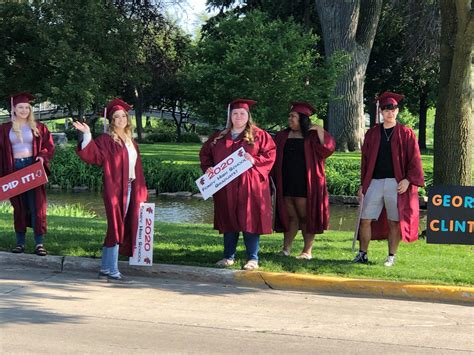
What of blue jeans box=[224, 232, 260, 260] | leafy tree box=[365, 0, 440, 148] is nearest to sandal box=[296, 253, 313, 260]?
blue jeans box=[224, 232, 260, 260]

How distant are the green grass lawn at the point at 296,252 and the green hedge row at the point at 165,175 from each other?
26.4 ft

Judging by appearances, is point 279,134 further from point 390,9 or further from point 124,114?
point 390,9

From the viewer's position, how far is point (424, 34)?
98.2 ft

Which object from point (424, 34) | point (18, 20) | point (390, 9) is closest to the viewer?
point (18, 20)

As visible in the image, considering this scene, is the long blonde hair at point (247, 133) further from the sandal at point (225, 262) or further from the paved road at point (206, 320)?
the paved road at point (206, 320)

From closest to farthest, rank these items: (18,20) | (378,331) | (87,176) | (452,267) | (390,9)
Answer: (378,331) < (452,267) < (87,176) < (18,20) < (390,9)

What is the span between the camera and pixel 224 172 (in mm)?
7199

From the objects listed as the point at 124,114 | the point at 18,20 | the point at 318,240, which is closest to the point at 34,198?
the point at 124,114

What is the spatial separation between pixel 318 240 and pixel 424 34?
23.1 metres

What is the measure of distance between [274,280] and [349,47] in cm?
2111

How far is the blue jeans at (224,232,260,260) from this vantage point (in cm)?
738

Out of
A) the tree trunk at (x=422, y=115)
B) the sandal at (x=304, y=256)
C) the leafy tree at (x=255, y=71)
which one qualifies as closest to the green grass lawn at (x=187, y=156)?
the leafy tree at (x=255, y=71)

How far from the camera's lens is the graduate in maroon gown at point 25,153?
7738mm

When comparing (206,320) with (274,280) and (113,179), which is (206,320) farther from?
(113,179)
